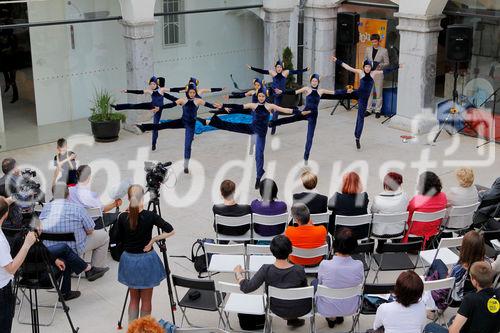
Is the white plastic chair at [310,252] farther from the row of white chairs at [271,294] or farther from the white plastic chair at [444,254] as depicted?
the white plastic chair at [444,254]

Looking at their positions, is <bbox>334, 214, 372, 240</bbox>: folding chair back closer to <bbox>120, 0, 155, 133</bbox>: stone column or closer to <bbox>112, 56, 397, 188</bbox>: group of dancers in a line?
<bbox>112, 56, 397, 188</bbox>: group of dancers in a line

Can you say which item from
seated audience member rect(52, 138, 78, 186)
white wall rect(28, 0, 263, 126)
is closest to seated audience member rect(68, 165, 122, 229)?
seated audience member rect(52, 138, 78, 186)

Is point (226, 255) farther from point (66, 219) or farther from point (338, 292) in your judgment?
point (66, 219)

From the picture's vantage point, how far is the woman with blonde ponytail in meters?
6.68

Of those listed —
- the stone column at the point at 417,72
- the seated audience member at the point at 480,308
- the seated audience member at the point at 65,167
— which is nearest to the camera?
the seated audience member at the point at 480,308

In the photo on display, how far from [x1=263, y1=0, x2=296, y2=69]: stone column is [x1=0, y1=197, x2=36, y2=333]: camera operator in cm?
1065

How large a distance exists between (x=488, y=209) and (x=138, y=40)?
7.76m

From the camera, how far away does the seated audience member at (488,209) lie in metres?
8.81

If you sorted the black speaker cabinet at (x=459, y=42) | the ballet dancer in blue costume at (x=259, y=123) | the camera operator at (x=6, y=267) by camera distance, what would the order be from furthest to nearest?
the black speaker cabinet at (x=459, y=42)
the ballet dancer in blue costume at (x=259, y=123)
the camera operator at (x=6, y=267)

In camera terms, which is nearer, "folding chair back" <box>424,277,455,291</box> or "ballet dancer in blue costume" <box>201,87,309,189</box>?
"folding chair back" <box>424,277,455,291</box>

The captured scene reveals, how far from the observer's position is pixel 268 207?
8273 mm

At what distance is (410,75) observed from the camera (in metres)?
14.6

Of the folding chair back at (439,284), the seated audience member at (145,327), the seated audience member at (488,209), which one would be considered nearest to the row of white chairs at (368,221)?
the seated audience member at (488,209)

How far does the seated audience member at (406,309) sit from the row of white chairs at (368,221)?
245 cm
